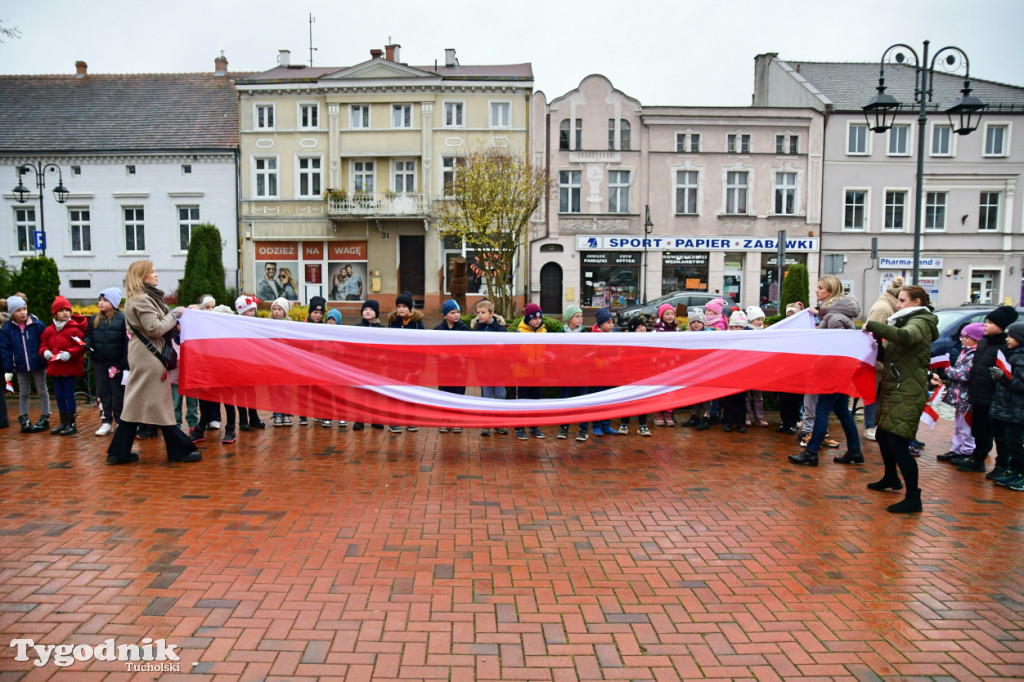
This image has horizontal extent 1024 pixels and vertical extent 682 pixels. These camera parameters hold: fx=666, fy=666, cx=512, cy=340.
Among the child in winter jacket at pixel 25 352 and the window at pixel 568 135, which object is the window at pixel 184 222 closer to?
the window at pixel 568 135

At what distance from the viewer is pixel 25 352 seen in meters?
8.80

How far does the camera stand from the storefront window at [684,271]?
34.2 meters

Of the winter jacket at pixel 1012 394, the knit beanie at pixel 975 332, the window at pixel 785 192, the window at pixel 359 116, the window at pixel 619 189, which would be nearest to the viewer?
Result: the winter jacket at pixel 1012 394

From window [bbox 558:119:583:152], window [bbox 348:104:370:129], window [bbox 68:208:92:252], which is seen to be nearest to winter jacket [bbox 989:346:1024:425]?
window [bbox 558:119:583:152]

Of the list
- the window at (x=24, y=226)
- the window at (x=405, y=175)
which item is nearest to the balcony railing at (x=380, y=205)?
the window at (x=405, y=175)

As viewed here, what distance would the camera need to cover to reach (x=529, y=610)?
159 inches

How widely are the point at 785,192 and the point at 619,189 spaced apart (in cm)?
867

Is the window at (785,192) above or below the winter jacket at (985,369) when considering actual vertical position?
above

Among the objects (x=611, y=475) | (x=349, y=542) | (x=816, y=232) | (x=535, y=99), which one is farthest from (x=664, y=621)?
(x=816, y=232)

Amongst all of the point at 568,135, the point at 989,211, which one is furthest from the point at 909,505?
the point at 989,211

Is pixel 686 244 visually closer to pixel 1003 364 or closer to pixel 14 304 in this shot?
pixel 1003 364

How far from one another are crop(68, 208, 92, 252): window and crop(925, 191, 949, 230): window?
43.5 metres

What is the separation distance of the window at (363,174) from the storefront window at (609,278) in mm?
11363

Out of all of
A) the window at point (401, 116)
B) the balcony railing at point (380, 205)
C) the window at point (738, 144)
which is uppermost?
the window at point (401, 116)
